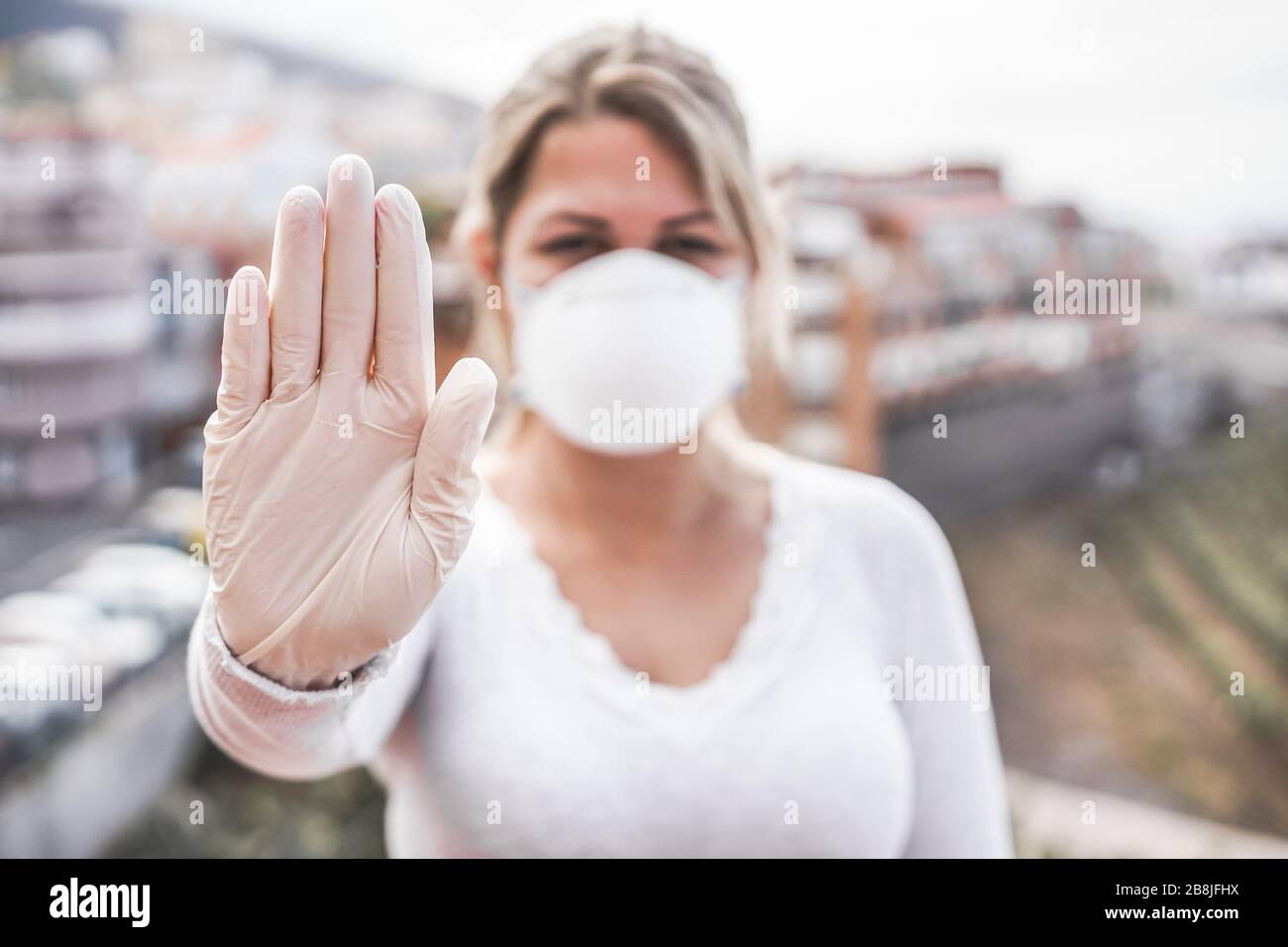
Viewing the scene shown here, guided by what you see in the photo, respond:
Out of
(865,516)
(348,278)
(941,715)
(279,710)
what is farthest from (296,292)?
(941,715)

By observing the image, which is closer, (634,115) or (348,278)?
(348,278)

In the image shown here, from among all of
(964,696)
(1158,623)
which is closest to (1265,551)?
(1158,623)

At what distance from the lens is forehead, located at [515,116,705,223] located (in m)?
0.82

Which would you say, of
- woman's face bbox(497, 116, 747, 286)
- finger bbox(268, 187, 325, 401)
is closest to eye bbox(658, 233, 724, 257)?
woman's face bbox(497, 116, 747, 286)

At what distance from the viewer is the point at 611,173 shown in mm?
818

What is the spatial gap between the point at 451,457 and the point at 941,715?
1.62 feet

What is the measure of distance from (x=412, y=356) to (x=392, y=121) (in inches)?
44.8

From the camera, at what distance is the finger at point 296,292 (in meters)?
0.58

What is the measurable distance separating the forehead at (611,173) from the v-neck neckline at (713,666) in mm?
281

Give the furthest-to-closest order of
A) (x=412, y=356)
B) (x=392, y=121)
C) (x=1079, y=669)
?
(x=1079, y=669), (x=392, y=121), (x=412, y=356)

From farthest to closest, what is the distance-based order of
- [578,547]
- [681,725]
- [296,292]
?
[578,547] < [681,725] < [296,292]

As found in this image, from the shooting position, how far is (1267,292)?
182cm

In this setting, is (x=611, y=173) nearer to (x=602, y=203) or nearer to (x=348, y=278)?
(x=602, y=203)

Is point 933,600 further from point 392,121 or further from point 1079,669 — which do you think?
point 1079,669
